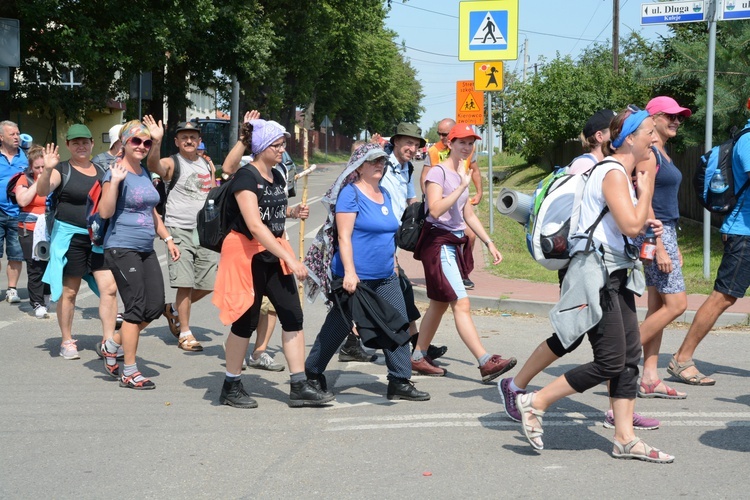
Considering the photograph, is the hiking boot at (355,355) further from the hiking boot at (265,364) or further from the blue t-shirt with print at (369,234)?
the blue t-shirt with print at (369,234)

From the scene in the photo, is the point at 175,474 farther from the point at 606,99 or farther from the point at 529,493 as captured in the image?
the point at 606,99

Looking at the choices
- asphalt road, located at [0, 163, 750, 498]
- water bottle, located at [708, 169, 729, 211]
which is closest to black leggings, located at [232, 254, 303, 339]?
asphalt road, located at [0, 163, 750, 498]

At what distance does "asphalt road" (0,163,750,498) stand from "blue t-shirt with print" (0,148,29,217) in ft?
10.1

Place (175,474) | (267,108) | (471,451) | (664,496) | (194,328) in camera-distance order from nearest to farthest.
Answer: (664,496)
(175,474)
(471,451)
(194,328)
(267,108)

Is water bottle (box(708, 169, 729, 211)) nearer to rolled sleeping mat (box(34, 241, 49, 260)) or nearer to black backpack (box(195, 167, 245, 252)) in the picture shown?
black backpack (box(195, 167, 245, 252))

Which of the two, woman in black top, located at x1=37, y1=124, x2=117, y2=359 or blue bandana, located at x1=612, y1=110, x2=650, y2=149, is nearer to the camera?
blue bandana, located at x1=612, y1=110, x2=650, y2=149

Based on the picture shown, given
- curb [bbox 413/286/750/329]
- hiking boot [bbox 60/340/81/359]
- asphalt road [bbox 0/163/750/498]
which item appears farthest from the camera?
curb [bbox 413/286/750/329]

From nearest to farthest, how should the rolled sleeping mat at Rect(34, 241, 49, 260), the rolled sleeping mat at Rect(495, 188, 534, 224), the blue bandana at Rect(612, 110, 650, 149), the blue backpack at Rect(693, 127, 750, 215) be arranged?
the blue bandana at Rect(612, 110, 650, 149), the rolled sleeping mat at Rect(495, 188, 534, 224), the blue backpack at Rect(693, 127, 750, 215), the rolled sleeping mat at Rect(34, 241, 49, 260)

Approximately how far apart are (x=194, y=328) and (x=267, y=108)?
118ft

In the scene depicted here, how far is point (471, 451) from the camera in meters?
5.13

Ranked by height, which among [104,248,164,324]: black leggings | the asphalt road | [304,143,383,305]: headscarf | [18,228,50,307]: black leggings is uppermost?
[304,143,383,305]: headscarf

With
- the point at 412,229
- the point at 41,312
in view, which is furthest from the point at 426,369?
the point at 41,312

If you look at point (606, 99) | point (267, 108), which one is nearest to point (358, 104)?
point (267, 108)

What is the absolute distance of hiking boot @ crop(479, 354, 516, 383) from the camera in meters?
6.55
